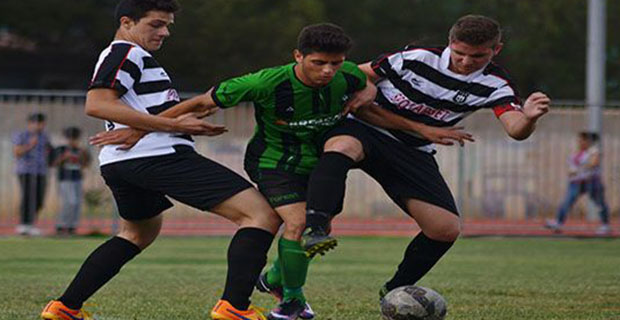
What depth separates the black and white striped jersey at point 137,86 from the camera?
6477mm

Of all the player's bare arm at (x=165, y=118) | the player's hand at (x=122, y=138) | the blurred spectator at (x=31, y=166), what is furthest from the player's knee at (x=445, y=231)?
the blurred spectator at (x=31, y=166)

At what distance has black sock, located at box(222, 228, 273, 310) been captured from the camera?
255 inches

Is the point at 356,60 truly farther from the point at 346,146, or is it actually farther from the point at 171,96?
the point at 171,96

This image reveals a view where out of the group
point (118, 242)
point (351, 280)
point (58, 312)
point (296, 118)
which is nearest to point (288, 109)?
point (296, 118)

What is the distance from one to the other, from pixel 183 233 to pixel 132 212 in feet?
40.1

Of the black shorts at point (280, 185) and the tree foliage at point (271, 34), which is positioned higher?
the tree foliage at point (271, 34)

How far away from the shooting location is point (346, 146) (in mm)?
7125

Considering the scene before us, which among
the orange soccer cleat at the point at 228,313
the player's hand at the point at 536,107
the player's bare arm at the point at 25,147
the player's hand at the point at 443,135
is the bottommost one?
the orange soccer cleat at the point at 228,313

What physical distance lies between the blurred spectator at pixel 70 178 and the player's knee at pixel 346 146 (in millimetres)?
11125

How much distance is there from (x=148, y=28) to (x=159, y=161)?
746mm

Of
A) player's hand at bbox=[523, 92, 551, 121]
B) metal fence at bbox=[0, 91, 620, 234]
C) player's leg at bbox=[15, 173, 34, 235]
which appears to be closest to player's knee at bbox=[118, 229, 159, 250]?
player's hand at bbox=[523, 92, 551, 121]

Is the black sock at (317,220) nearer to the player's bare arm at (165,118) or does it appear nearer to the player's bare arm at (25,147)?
the player's bare arm at (165,118)

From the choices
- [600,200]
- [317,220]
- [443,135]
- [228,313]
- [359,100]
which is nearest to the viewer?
[228,313]

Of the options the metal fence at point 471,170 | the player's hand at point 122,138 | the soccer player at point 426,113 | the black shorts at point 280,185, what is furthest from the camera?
the metal fence at point 471,170
